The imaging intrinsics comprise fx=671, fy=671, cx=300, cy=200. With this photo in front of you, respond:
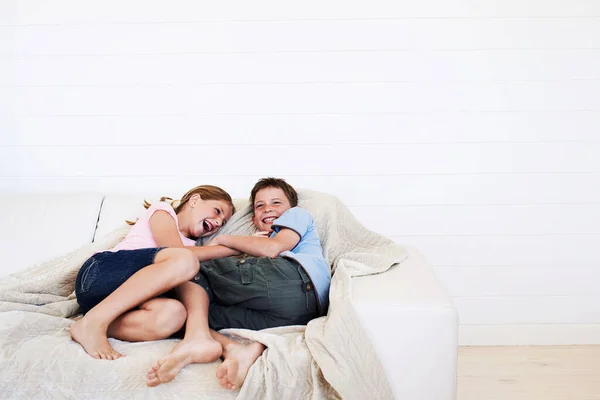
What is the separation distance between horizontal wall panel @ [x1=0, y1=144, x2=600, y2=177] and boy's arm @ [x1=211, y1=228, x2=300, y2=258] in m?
0.83

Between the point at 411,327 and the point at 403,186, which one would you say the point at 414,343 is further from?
the point at 403,186

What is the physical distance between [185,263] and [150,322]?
21 cm

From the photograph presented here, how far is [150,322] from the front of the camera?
2002 millimetres

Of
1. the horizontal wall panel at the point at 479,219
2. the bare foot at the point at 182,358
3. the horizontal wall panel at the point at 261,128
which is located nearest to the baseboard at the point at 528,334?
the horizontal wall panel at the point at 479,219

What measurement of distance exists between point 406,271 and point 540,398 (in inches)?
34.3

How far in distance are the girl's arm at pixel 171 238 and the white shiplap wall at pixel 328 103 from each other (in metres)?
0.76

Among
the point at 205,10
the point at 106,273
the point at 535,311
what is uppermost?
the point at 205,10

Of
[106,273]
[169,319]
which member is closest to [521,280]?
[169,319]

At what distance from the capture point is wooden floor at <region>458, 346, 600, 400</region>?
2646mm

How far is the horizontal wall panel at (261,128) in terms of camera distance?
122 inches

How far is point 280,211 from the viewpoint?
98.1 inches

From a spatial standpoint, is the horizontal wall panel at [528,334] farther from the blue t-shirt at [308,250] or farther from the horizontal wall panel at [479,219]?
the blue t-shirt at [308,250]

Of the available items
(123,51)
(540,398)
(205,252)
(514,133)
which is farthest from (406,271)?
(123,51)

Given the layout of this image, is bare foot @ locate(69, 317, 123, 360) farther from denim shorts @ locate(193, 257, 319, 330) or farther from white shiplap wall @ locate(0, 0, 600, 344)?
white shiplap wall @ locate(0, 0, 600, 344)
